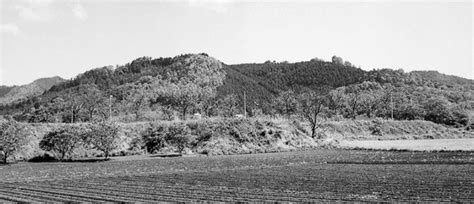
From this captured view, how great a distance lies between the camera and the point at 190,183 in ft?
77.9

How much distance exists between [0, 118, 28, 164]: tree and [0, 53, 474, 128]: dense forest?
3174cm

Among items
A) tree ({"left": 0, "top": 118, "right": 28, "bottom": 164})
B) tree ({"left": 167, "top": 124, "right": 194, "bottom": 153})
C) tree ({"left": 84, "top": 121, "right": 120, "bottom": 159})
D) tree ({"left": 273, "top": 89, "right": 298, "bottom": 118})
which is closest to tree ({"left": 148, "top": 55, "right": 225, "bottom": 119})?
tree ({"left": 273, "top": 89, "right": 298, "bottom": 118})

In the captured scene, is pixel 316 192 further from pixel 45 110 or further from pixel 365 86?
pixel 365 86

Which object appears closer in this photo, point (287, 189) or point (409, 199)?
point (409, 199)

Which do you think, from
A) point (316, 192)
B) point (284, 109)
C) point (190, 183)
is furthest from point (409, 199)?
point (284, 109)

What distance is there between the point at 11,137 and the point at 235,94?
91.0 m

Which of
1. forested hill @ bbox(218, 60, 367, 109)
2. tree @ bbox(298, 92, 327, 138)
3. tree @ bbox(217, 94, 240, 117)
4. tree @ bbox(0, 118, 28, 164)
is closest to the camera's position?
tree @ bbox(0, 118, 28, 164)

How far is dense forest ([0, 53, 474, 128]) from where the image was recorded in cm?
9588

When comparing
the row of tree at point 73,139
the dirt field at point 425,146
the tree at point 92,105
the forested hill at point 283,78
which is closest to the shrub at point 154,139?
the row of tree at point 73,139

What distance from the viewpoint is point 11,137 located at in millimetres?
42844

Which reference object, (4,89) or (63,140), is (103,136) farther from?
(4,89)

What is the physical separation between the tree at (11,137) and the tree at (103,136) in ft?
20.3

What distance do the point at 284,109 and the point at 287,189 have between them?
89.1 metres

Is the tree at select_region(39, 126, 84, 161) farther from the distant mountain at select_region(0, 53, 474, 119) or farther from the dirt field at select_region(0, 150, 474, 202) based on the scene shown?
the distant mountain at select_region(0, 53, 474, 119)
